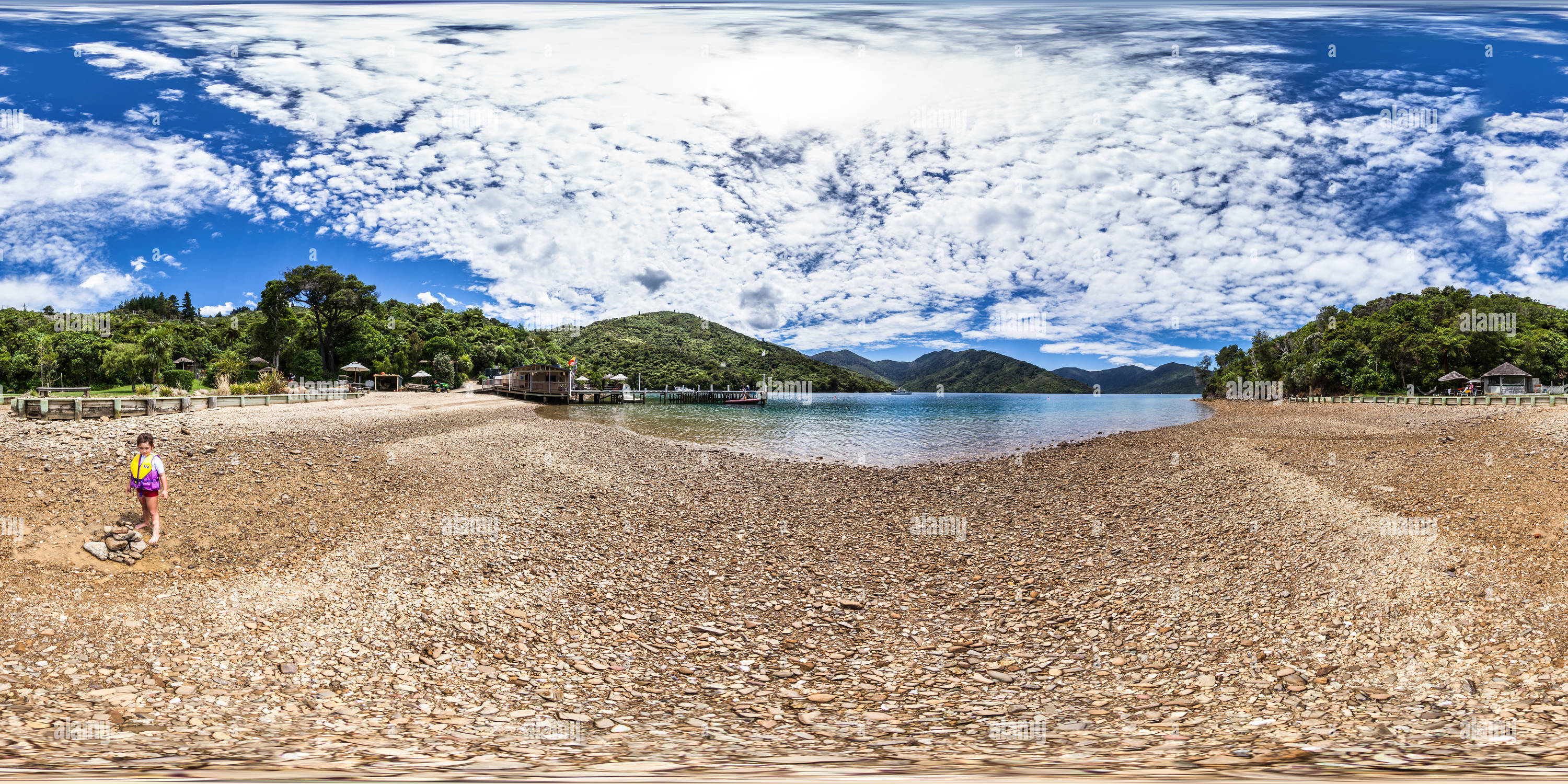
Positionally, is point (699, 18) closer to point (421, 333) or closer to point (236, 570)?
point (236, 570)

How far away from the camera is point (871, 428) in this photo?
118 feet

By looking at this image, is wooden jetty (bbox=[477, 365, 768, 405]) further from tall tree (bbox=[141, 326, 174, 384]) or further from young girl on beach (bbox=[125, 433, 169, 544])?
young girl on beach (bbox=[125, 433, 169, 544])

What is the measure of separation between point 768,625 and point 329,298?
192 feet

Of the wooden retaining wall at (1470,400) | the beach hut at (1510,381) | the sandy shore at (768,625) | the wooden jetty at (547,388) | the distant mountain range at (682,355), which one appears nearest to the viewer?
the sandy shore at (768,625)

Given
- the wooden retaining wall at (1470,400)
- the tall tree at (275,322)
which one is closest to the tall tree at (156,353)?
the tall tree at (275,322)

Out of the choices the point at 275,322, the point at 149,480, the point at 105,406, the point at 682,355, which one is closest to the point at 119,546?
the point at 149,480

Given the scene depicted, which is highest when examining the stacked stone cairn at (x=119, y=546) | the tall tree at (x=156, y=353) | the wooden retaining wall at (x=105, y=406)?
the tall tree at (x=156, y=353)

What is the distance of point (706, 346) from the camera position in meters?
134

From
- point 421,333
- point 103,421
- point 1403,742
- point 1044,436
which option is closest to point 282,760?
point 1403,742

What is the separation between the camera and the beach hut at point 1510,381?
40375 mm

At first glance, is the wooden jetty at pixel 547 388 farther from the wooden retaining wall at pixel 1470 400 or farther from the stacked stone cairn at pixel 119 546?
the wooden retaining wall at pixel 1470 400

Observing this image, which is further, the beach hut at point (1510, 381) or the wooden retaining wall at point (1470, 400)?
Answer: the beach hut at point (1510, 381)

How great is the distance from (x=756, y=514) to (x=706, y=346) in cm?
12473

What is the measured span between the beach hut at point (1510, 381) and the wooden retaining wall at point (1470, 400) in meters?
5.94
